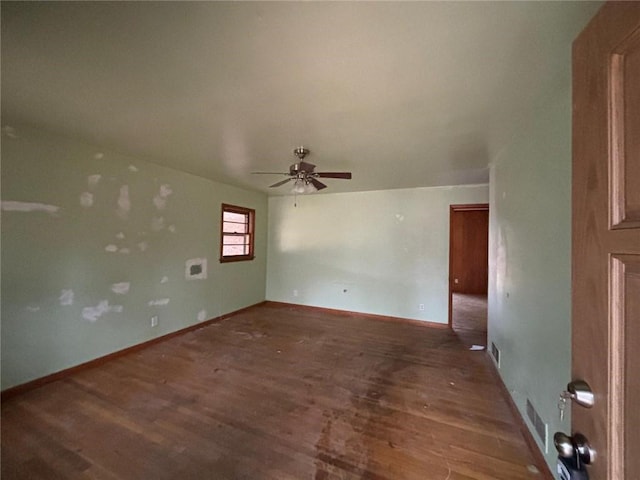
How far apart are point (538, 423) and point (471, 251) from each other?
6.54 metres

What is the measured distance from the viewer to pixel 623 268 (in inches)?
22.2

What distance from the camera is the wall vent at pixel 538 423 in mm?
1576

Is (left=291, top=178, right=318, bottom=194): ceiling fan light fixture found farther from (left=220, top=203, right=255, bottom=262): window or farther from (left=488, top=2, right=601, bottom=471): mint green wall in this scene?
(left=220, top=203, right=255, bottom=262): window

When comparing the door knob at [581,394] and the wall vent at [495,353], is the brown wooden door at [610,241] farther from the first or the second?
the wall vent at [495,353]

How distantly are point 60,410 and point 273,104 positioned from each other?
2.91m

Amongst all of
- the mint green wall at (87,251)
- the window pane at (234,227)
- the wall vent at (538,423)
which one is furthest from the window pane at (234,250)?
the wall vent at (538,423)

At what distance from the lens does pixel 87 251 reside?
2.71 m

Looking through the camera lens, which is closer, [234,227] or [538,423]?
[538,423]

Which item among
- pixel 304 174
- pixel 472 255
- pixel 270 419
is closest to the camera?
pixel 270 419

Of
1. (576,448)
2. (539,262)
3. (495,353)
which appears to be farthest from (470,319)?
(576,448)

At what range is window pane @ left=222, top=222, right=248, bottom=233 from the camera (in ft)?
15.2

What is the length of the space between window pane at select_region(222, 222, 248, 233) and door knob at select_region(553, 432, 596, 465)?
4568 mm

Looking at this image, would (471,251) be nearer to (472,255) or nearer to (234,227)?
(472,255)

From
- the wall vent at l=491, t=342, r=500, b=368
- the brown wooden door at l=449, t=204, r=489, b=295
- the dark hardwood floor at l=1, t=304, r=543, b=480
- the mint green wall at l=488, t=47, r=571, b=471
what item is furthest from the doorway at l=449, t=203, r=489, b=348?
the dark hardwood floor at l=1, t=304, r=543, b=480
